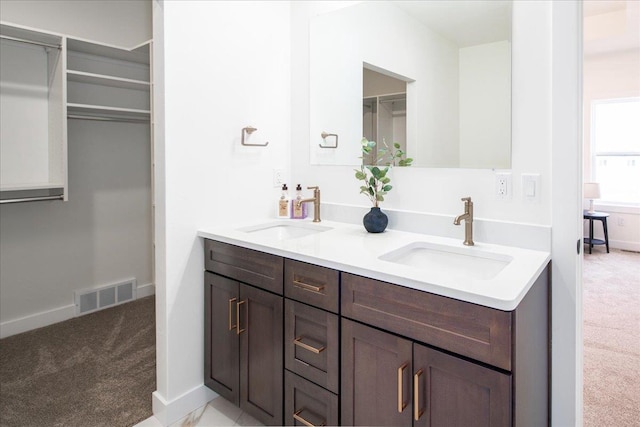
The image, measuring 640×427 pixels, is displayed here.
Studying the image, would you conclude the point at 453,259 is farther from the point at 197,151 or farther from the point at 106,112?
the point at 106,112

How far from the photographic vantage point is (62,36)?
101 inches

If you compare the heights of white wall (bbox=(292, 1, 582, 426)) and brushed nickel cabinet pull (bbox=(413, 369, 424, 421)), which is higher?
white wall (bbox=(292, 1, 582, 426))

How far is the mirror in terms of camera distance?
1.67 m

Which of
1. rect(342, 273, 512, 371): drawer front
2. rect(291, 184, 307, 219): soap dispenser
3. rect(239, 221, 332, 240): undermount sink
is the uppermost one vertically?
rect(291, 184, 307, 219): soap dispenser

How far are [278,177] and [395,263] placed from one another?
1.17 metres

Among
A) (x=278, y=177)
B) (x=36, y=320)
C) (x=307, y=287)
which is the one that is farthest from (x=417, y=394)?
(x=36, y=320)

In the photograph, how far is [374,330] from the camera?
1327 millimetres

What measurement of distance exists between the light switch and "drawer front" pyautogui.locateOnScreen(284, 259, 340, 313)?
0.82 m

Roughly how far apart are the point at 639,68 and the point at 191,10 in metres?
5.92

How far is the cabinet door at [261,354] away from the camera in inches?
65.3

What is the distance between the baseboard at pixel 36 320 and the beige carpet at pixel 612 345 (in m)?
3.38

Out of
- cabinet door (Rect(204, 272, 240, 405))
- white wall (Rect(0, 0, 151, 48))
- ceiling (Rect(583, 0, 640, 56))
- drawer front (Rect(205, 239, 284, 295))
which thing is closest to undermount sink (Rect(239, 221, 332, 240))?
drawer front (Rect(205, 239, 284, 295))

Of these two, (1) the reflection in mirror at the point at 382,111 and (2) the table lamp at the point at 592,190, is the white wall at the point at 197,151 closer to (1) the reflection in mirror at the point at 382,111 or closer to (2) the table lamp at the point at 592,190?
(1) the reflection in mirror at the point at 382,111

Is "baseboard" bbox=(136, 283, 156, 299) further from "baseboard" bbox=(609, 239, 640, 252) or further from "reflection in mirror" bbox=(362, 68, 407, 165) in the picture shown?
"baseboard" bbox=(609, 239, 640, 252)
